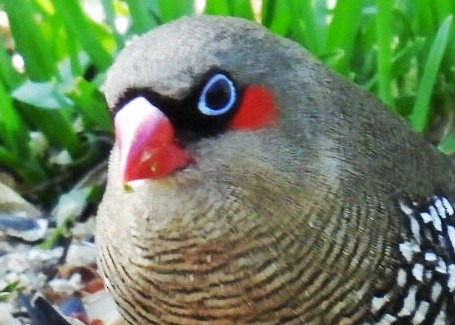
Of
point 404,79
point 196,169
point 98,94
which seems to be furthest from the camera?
point 404,79

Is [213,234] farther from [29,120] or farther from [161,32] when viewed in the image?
[29,120]

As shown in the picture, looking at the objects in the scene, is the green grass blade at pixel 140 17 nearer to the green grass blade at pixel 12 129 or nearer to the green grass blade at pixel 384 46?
the green grass blade at pixel 12 129

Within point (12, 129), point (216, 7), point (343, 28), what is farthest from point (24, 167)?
point (343, 28)

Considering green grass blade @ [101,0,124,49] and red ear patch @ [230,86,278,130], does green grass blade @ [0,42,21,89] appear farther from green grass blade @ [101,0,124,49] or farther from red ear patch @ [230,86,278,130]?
red ear patch @ [230,86,278,130]

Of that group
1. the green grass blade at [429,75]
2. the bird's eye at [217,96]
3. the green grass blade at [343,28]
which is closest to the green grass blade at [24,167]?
the green grass blade at [343,28]

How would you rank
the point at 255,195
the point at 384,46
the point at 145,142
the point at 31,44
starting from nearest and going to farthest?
the point at 145,142 → the point at 255,195 → the point at 384,46 → the point at 31,44

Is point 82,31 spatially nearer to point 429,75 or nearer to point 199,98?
point 429,75

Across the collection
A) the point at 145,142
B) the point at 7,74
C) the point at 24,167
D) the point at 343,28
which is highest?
the point at 145,142

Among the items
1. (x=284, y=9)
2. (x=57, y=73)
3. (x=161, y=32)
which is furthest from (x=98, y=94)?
(x=161, y=32)
